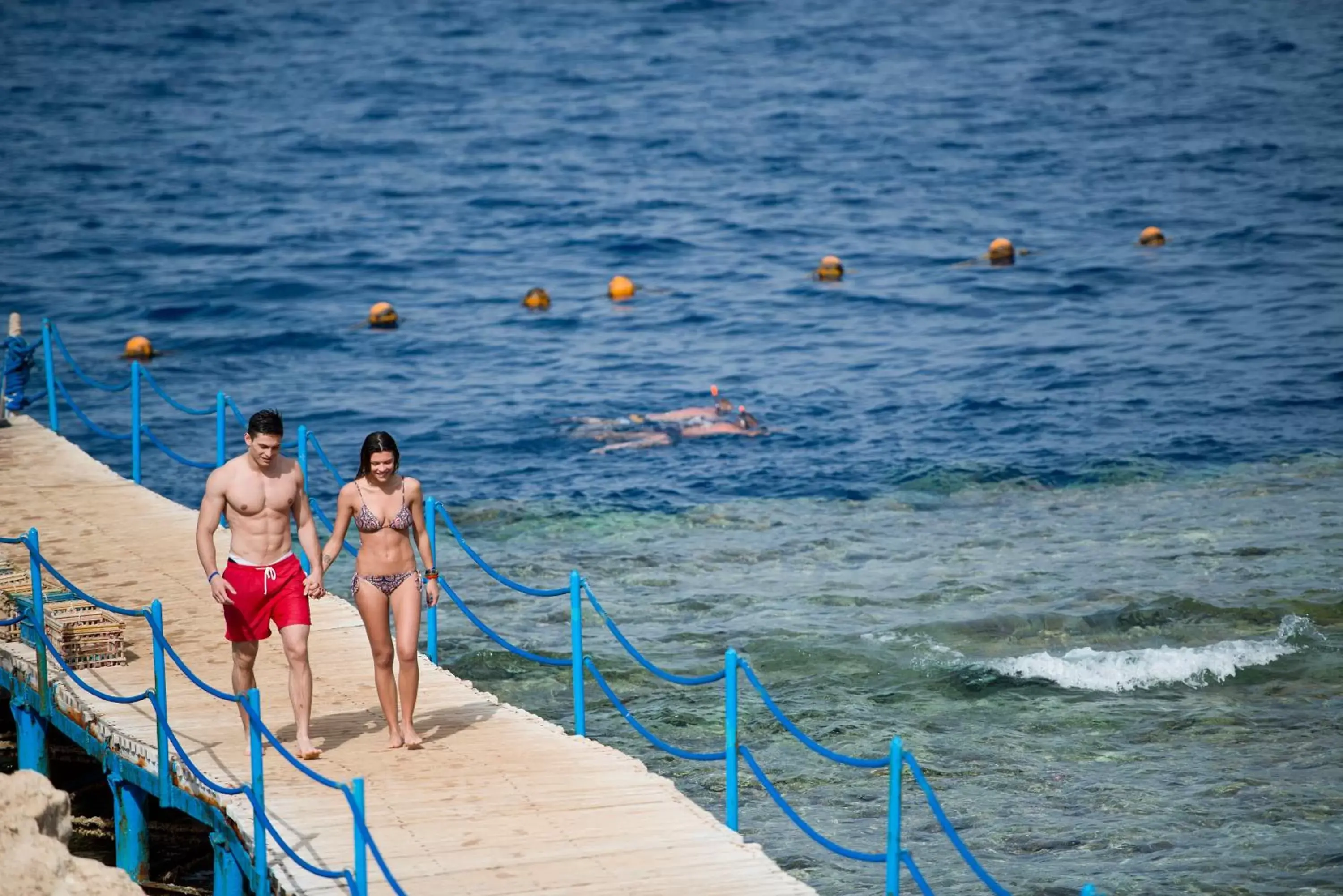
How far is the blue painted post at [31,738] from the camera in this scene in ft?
41.7

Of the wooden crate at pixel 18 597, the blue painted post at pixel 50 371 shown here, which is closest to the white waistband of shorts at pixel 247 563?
the wooden crate at pixel 18 597

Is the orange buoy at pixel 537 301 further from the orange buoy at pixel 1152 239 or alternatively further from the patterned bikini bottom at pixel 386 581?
the patterned bikini bottom at pixel 386 581

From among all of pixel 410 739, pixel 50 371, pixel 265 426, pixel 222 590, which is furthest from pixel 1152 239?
pixel 222 590

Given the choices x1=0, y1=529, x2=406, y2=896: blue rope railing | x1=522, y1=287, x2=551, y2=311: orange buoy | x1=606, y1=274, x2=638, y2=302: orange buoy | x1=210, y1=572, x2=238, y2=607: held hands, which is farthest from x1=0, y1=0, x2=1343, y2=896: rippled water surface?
x1=210, y1=572, x2=238, y2=607: held hands

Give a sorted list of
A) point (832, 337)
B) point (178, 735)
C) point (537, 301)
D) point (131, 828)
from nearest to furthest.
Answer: point (178, 735) < point (131, 828) < point (832, 337) < point (537, 301)

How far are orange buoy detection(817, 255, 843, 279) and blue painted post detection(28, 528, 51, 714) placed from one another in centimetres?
2650

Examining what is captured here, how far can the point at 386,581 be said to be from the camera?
1038 cm

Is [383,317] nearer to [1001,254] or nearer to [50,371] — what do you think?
[1001,254]

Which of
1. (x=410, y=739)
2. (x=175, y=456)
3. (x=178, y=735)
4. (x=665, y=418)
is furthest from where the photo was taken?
(x=665, y=418)

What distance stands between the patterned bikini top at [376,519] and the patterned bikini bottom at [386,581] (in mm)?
267

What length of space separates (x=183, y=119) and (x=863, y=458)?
117 feet

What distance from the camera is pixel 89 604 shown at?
12789mm

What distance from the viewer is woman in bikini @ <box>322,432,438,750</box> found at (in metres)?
10.3

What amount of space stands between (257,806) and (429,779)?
1.48 metres
